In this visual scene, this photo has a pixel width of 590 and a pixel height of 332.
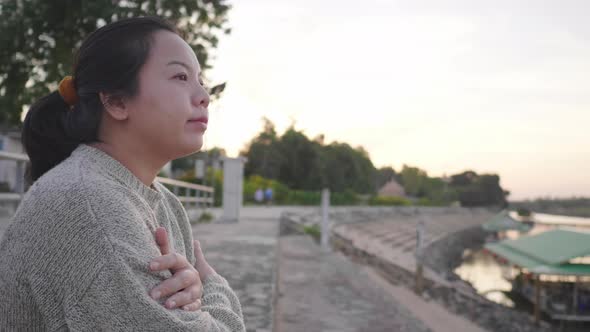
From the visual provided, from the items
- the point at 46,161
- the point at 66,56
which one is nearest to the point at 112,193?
the point at 46,161

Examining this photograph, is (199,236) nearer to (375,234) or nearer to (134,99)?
(134,99)

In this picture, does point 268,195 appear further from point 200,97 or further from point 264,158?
point 200,97

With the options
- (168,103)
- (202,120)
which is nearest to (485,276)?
(202,120)

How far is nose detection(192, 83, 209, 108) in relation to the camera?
125 cm

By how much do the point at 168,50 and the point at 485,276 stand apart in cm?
2493

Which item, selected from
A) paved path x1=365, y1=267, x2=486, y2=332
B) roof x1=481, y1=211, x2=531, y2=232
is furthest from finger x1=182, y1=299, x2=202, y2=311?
roof x1=481, y1=211, x2=531, y2=232

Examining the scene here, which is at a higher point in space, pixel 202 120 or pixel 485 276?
pixel 202 120

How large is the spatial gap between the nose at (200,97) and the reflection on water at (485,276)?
15609 millimetres

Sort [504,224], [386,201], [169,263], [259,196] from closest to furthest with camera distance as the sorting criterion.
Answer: [169,263] < [259,196] < [504,224] < [386,201]

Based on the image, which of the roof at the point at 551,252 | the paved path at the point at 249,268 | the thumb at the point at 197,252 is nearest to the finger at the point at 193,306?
the thumb at the point at 197,252

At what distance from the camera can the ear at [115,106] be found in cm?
117

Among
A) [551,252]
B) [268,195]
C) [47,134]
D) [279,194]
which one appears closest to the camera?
[47,134]

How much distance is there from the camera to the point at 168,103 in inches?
46.7

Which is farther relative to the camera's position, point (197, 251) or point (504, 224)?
point (504, 224)
